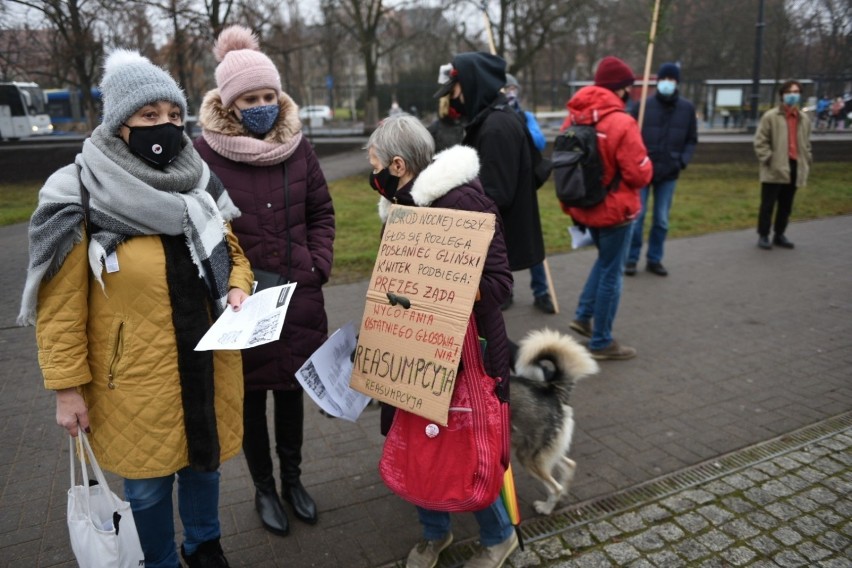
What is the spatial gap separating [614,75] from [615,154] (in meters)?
0.68

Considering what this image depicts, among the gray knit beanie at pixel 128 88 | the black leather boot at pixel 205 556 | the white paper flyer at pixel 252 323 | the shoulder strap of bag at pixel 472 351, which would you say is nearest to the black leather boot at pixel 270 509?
the black leather boot at pixel 205 556

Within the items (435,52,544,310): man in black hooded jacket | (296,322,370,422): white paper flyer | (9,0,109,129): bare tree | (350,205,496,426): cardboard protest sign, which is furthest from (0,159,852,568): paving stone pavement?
(9,0,109,129): bare tree

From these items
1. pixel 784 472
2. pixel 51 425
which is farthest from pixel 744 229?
pixel 51 425

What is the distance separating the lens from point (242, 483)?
3508 millimetres

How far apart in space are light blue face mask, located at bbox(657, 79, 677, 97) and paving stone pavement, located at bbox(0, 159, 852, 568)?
2.43m

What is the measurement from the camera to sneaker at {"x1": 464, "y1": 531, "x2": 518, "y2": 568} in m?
2.73

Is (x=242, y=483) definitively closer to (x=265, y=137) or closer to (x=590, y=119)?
(x=265, y=137)

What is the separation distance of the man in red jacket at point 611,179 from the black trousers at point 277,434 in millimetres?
2809

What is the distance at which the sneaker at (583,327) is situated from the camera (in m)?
5.54

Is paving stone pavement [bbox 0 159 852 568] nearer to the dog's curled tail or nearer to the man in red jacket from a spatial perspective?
the man in red jacket

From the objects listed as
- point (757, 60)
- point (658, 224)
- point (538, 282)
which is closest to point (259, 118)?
point (538, 282)

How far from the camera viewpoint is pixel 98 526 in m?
2.19

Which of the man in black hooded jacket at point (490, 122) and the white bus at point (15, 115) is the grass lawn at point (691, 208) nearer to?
the man in black hooded jacket at point (490, 122)

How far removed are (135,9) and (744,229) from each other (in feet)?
47.5
